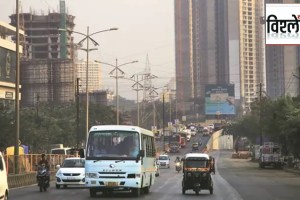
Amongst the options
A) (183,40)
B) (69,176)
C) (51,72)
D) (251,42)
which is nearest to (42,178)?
(69,176)

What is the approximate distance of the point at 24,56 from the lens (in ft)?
492

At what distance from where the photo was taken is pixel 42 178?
3003 centimetres

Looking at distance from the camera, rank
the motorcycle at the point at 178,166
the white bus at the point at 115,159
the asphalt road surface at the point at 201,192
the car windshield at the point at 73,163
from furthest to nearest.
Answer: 1. the motorcycle at the point at 178,166
2. the car windshield at the point at 73,163
3. the asphalt road surface at the point at 201,192
4. the white bus at the point at 115,159

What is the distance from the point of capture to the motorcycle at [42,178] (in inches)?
Result: 1181

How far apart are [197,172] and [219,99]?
288ft

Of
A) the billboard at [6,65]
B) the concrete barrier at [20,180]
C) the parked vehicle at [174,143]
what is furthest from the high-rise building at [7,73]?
the concrete barrier at [20,180]

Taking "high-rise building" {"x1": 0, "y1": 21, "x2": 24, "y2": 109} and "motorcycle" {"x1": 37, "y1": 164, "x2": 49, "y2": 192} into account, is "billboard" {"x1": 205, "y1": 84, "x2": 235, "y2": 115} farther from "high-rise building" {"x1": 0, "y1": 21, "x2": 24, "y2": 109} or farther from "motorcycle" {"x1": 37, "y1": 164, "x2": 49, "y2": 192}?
"motorcycle" {"x1": 37, "y1": 164, "x2": 49, "y2": 192}

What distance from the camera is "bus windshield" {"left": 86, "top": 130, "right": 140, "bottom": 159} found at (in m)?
25.1

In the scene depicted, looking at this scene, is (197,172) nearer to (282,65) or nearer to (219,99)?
(282,65)

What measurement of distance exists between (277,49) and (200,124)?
98.6m

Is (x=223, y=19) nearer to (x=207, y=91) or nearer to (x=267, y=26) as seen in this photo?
(x=207, y=91)

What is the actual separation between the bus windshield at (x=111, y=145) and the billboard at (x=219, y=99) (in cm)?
8682

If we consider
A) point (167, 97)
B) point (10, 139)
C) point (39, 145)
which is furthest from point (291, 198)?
point (167, 97)

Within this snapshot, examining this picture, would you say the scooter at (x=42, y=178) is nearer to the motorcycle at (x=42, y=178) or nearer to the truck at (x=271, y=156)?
the motorcycle at (x=42, y=178)
